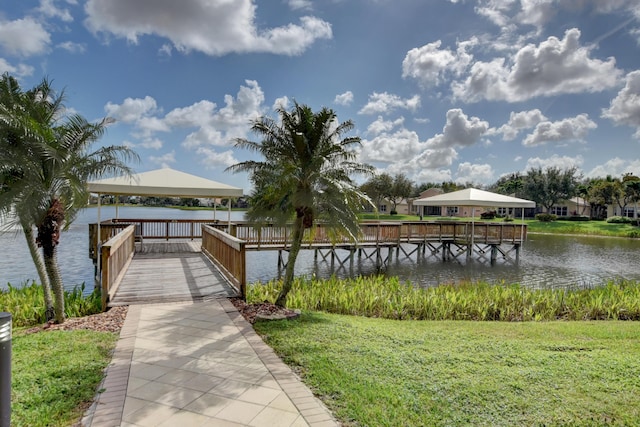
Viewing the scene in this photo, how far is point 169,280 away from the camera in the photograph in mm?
8656

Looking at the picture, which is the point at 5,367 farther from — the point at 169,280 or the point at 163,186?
the point at 163,186

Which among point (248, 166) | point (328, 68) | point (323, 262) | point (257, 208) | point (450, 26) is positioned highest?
point (450, 26)

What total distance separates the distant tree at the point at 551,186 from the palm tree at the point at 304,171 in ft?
168

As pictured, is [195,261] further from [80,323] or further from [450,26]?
[450,26]

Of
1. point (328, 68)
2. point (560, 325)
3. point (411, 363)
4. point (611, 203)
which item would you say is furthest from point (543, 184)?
point (411, 363)

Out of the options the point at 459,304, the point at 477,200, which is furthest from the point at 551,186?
the point at 459,304

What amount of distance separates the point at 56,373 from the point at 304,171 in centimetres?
472

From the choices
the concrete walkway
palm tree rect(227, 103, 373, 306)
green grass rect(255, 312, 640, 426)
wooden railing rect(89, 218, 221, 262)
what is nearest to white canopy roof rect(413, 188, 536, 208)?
wooden railing rect(89, 218, 221, 262)

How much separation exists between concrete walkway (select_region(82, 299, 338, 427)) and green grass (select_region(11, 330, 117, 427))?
166 millimetres

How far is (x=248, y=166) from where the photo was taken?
24.7 feet

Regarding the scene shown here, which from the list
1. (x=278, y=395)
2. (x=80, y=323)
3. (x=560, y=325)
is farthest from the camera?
(x=560, y=325)

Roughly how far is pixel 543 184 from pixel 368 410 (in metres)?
55.4

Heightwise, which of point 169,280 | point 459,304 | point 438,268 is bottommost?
point 438,268

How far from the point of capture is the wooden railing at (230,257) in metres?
7.52
